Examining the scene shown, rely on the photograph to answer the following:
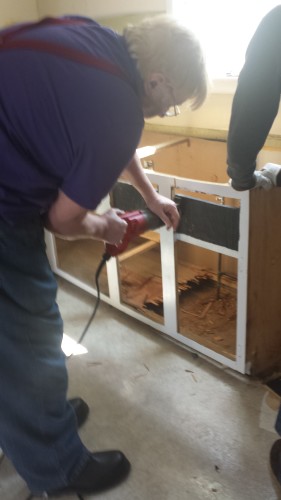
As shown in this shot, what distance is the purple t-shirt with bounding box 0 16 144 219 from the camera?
85 cm

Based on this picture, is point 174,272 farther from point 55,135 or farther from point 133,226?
point 55,135

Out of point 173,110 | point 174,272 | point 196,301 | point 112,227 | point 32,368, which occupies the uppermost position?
point 173,110

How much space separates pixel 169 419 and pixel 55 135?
3.68 feet

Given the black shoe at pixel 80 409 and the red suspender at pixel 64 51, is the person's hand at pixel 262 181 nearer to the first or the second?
the red suspender at pixel 64 51

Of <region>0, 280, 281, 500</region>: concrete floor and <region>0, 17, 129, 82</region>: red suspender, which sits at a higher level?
<region>0, 17, 129, 82</region>: red suspender

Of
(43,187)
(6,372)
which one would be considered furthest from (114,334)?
(43,187)

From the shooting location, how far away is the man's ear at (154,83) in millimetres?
919

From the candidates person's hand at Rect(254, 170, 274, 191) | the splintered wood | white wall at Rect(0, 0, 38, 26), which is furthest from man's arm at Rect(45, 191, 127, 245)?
white wall at Rect(0, 0, 38, 26)

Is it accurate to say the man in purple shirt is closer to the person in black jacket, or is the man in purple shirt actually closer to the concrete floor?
the person in black jacket

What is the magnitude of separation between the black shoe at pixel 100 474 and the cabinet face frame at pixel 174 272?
578 mm

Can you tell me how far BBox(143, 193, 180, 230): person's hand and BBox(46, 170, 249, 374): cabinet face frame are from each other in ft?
0.50

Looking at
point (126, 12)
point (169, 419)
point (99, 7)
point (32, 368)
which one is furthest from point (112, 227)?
point (99, 7)

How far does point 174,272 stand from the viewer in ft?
6.02

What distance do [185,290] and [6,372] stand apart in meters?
1.30
